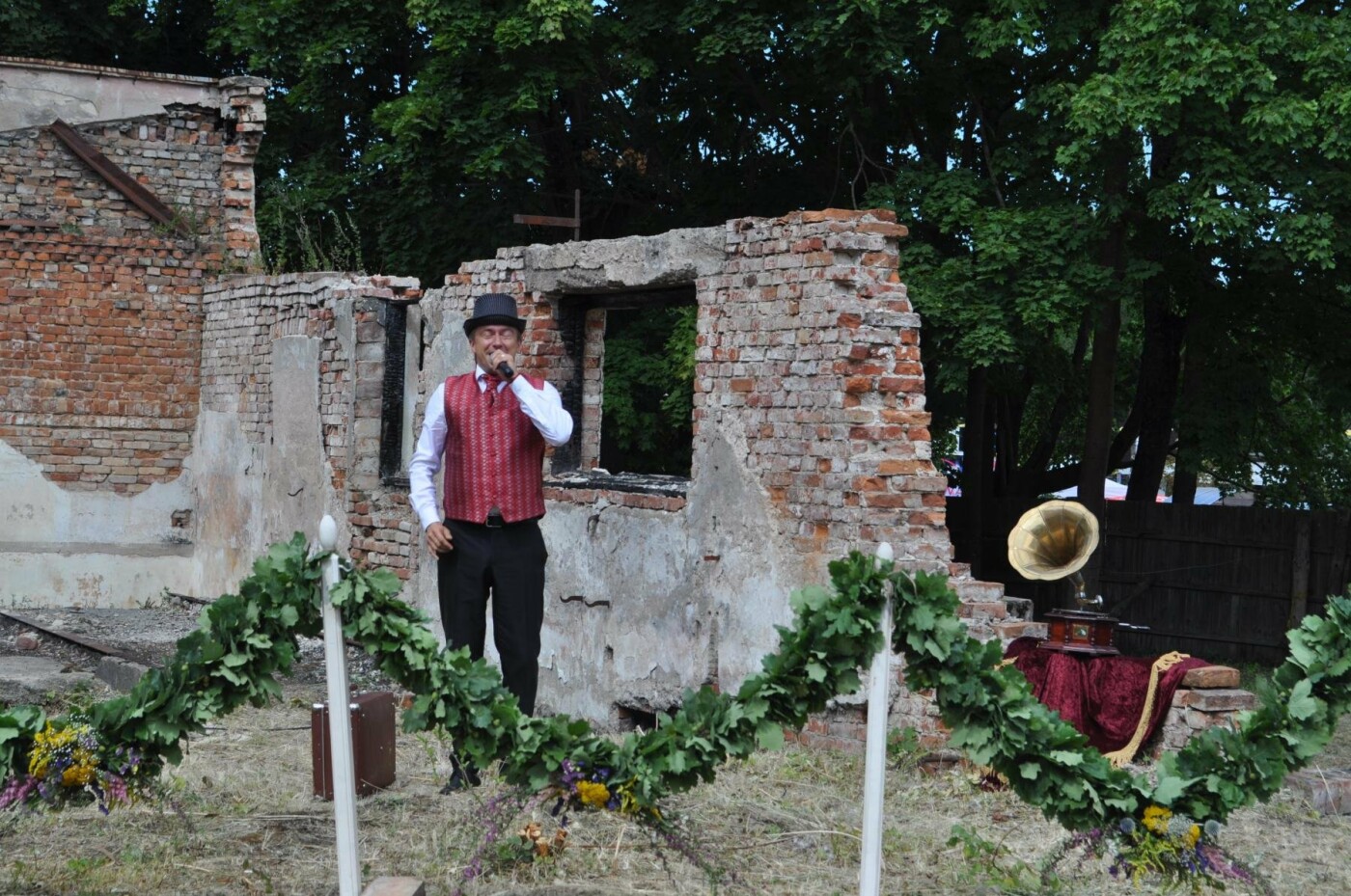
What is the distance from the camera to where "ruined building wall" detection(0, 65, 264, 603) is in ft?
44.3

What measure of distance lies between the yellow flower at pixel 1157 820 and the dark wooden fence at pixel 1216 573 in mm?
9919

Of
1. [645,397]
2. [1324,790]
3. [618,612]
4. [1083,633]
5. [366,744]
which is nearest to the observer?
[366,744]

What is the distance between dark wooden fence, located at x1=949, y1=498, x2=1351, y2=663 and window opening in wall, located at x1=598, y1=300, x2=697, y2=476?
11.4ft

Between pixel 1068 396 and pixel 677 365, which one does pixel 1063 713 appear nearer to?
pixel 677 365

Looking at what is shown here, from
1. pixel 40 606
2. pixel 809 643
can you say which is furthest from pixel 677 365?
pixel 809 643

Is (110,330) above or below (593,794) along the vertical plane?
above

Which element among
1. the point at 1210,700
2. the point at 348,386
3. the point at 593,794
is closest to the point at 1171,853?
the point at 593,794

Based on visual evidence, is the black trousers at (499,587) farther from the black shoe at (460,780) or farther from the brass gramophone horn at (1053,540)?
the brass gramophone horn at (1053,540)

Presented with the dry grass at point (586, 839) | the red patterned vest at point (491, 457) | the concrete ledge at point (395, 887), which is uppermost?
the red patterned vest at point (491, 457)

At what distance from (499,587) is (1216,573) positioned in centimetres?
1114

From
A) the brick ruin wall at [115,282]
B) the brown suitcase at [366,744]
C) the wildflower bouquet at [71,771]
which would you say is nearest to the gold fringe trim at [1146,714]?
the brown suitcase at [366,744]

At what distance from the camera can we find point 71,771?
474 cm

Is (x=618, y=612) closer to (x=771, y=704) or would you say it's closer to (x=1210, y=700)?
(x=1210, y=700)

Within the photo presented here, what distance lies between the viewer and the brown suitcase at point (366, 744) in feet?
20.5
